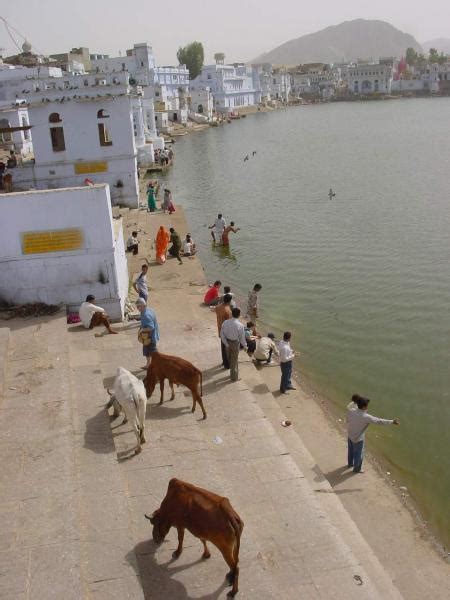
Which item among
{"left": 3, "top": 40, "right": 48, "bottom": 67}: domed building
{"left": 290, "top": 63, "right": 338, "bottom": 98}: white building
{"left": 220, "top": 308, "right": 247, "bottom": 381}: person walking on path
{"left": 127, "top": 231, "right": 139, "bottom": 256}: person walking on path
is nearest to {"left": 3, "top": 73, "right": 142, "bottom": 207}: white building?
{"left": 127, "top": 231, "right": 139, "bottom": 256}: person walking on path

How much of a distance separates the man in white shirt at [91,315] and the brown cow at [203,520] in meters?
5.84

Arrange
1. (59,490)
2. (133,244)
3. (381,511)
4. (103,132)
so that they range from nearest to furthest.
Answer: (59,490), (381,511), (133,244), (103,132)

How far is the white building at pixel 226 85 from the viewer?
103 meters

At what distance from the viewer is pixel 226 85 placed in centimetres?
10619

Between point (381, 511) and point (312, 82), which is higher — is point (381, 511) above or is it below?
below

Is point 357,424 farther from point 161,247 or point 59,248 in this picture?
point 161,247

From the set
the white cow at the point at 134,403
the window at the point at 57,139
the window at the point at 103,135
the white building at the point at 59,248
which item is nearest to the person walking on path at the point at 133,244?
the white building at the point at 59,248

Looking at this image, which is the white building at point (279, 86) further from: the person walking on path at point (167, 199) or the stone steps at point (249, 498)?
the stone steps at point (249, 498)

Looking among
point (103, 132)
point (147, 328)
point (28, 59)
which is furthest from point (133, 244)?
point (28, 59)

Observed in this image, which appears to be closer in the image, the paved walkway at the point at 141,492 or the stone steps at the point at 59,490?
the stone steps at the point at 59,490

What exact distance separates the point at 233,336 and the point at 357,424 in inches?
97.3

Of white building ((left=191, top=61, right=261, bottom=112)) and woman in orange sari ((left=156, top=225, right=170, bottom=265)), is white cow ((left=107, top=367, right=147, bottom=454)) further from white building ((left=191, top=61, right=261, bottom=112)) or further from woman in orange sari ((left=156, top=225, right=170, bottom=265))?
white building ((left=191, top=61, right=261, bottom=112))

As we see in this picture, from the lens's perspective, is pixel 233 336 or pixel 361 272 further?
pixel 361 272

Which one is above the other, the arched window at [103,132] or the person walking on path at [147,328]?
the arched window at [103,132]
